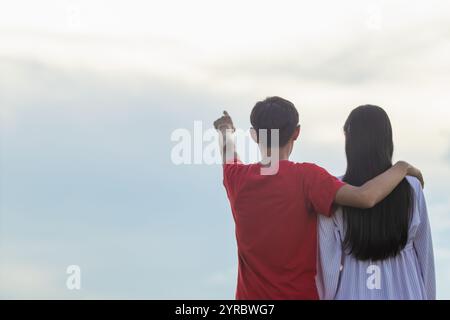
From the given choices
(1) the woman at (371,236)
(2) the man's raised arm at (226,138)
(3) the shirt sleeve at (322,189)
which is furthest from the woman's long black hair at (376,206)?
(2) the man's raised arm at (226,138)

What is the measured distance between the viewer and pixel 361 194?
468 cm

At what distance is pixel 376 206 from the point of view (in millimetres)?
4902

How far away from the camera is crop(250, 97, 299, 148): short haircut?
5051 millimetres

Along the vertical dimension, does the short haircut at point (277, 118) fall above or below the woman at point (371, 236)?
above

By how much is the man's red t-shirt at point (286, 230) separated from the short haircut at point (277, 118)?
250 millimetres

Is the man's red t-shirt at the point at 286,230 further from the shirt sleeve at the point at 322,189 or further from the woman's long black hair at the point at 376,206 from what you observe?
the woman's long black hair at the point at 376,206

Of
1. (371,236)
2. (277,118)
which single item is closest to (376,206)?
(371,236)

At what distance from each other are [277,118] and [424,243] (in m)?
1.65

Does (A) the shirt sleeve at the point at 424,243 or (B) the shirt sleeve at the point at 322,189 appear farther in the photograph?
(A) the shirt sleeve at the point at 424,243

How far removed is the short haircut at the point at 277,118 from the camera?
5.05m

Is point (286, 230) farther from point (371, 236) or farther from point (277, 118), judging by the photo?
point (277, 118)

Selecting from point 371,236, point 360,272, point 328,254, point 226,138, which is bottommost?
point 360,272

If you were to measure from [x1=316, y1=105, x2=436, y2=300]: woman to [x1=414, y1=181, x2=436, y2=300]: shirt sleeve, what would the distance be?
0.21 feet
